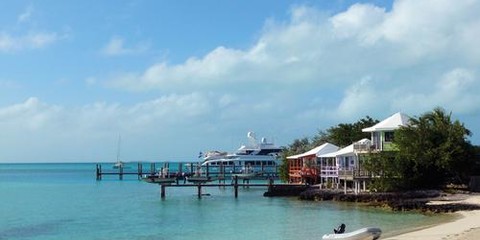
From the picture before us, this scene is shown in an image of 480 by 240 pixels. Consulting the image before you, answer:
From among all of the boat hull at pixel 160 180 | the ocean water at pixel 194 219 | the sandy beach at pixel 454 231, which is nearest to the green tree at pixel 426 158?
the ocean water at pixel 194 219

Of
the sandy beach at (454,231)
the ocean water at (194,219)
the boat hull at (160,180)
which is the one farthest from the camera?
the boat hull at (160,180)

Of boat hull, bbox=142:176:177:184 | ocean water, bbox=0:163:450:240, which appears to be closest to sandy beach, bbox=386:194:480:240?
ocean water, bbox=0:163:450:240

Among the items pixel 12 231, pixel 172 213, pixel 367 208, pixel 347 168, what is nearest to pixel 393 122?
pixel 347 168

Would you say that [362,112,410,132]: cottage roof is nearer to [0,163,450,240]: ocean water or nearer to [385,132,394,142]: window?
[385,132,394,142]: window

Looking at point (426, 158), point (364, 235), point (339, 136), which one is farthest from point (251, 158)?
point (364, 235)

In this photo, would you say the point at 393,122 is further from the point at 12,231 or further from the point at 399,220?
the point at 12,231

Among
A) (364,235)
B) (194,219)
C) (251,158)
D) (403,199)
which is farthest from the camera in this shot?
(251,158)

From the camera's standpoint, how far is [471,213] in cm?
3550

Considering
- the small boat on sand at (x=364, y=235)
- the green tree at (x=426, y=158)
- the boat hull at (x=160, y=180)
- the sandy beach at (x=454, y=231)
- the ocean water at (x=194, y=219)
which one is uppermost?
the green tree at (x=426, y=158)

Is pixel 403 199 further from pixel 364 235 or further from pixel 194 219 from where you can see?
pixel 364 235

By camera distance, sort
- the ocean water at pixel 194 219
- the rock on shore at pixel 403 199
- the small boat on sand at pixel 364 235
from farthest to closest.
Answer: the rock on shore at pixel 403 199, the ocean water at pixel 194 219, the small boat on sand at pixel 364 235

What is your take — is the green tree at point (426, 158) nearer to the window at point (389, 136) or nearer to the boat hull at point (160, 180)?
the window at point (389, 136)

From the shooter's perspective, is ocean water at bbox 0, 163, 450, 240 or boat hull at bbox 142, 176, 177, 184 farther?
boat hull at bbox 142, 176, 177, 184

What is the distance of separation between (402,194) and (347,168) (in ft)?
24.8
